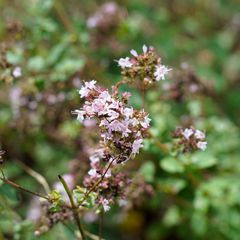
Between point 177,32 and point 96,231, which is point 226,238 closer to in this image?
point 96,231

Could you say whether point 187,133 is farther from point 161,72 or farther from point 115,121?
point 115,121

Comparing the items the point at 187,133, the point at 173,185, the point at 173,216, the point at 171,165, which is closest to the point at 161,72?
the point at 187,133

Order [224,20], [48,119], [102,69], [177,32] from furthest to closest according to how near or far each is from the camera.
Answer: [224,20], [177,32], [102,69], [48,119]

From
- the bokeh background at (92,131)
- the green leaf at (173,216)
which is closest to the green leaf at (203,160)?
the bokeh background at (92,131)

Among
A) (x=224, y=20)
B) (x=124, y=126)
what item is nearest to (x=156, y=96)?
(x=124, y=126)

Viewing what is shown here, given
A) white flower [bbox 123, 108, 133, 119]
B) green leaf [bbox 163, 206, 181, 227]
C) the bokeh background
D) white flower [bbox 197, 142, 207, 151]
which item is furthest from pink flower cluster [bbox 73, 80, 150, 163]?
green leaf [bbox 163, 206, 181, 227]

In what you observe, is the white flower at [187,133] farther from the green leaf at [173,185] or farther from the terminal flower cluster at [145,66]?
the green leaf at [173,185]
